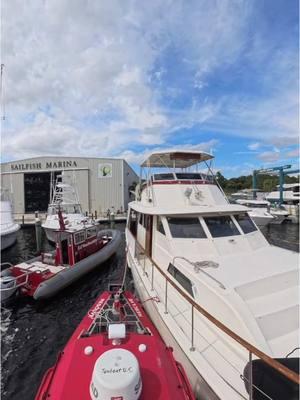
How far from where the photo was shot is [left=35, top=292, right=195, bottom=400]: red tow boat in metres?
2.26

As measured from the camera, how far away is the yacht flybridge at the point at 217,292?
9.24ft

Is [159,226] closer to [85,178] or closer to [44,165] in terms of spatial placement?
[85,178]

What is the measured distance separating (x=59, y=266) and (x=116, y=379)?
22.9ft

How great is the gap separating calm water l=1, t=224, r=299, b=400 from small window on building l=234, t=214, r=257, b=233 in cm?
495

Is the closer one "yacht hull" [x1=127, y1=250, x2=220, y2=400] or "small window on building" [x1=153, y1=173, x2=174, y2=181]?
"yacht hull" [x1=127, y1=250, x2=220, y2=400]

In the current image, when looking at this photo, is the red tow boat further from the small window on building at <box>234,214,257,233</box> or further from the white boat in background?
the white boat in background

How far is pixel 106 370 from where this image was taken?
233cm

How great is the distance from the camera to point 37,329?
615 cm

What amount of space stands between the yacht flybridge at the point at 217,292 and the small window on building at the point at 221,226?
0.03 meters

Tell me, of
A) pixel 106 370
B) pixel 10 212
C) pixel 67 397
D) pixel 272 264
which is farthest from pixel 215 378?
pixel 10 212

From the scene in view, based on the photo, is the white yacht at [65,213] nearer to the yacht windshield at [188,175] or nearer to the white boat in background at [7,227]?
the white boat in background at [7,227]

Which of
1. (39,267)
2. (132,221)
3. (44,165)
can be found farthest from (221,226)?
(44,165)

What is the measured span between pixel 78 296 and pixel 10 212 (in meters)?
10.4

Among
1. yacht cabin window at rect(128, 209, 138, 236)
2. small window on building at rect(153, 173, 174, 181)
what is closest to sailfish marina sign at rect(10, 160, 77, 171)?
yacht cabin window at rect(128, 209, 138, 236)
